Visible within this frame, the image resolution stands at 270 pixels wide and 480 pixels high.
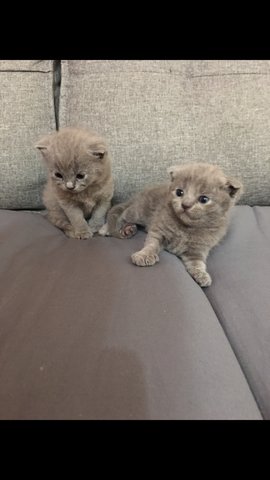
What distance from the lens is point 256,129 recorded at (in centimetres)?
138

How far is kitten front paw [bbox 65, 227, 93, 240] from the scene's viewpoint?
1.18m

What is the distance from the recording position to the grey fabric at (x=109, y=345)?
1.92 feet

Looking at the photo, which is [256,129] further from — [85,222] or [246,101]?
[85,222]

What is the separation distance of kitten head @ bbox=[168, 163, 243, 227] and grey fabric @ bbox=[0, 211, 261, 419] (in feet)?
0.66

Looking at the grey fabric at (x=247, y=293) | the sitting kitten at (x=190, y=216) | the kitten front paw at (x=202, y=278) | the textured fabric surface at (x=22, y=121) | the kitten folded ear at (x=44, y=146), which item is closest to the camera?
the grey fabric at (x=247, y=293)

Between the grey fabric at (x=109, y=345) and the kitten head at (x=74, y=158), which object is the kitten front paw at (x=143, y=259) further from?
the kitten head at (x=74, y=158)

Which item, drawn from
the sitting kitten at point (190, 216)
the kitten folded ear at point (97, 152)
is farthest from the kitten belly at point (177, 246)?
the kitten folded ear at point (97, 152)

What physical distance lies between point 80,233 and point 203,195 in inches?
16.2

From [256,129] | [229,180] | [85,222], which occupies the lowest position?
[85,222]

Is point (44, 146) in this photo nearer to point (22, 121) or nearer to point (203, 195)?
point (22, 121)

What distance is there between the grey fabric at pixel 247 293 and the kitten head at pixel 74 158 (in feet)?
1.57
